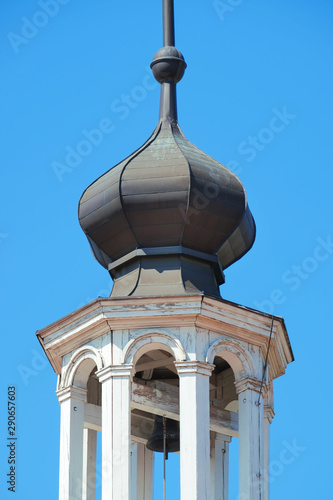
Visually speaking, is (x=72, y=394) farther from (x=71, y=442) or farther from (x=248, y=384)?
(x=248, y=384)

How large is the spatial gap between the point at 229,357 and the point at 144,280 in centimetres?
188

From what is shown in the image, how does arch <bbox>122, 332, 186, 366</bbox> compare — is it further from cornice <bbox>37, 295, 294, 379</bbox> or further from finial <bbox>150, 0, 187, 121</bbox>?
finial <bbox>150, 0, 187, 121</bbox>

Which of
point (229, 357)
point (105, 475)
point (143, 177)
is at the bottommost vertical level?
point (105, 475)

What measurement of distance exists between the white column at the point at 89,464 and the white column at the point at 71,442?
0.85 ft

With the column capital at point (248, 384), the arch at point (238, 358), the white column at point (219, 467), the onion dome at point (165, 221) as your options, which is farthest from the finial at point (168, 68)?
the white column at point (219, 467)

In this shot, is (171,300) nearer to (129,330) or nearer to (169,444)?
(129,330)

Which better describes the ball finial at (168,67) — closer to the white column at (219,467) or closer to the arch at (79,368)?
the arch at (79,368)

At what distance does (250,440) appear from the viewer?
112 ft

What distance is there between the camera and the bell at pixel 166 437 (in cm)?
3591

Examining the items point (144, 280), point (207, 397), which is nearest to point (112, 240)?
point (144, 280)

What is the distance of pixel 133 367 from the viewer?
3381 cm

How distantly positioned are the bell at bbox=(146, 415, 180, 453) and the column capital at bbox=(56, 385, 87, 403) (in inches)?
72.1

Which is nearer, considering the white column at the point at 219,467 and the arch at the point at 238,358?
the arch at the point at 238,358

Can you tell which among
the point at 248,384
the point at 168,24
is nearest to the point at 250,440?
the point at 248,384
